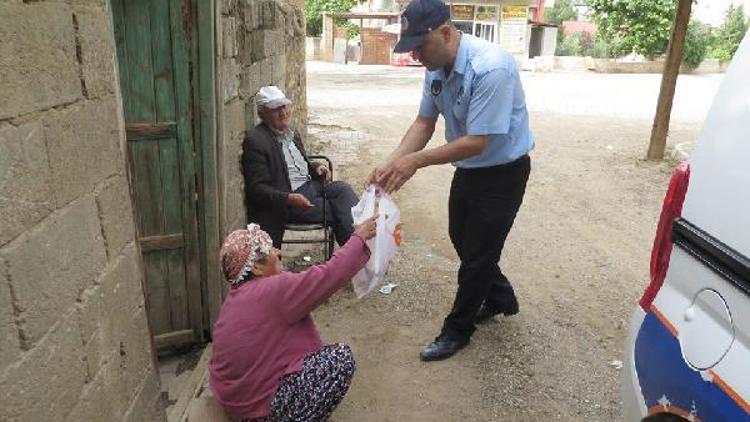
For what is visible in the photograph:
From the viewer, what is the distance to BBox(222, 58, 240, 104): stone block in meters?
3.42

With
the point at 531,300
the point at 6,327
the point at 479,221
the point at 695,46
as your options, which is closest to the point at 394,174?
the point at 479,221

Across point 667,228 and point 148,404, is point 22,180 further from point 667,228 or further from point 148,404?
point 667,228

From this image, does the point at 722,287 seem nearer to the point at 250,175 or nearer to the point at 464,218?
the point at 464,218

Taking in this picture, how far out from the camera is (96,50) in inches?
73.5

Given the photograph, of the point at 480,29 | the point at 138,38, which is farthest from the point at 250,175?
the point at 480,29

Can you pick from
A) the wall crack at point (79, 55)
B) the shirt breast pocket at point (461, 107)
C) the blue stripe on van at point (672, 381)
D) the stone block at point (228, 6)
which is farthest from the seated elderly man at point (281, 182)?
the blue stripe on van at point (672, 381)

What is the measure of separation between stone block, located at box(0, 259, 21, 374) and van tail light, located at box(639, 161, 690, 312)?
178 centimetres

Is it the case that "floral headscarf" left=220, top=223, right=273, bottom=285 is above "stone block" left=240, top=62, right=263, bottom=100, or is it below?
below

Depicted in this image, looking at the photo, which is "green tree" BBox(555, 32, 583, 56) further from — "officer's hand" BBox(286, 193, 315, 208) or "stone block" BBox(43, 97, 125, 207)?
"stone block" BBox(43, 97, 125, 207)

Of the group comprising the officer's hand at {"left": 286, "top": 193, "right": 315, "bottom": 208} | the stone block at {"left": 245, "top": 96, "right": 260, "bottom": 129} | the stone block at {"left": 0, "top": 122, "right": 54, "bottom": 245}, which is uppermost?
the stone block at {"left": 0, "top": 122, "right": 54, "bottom": 245}

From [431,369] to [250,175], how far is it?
5.72ft

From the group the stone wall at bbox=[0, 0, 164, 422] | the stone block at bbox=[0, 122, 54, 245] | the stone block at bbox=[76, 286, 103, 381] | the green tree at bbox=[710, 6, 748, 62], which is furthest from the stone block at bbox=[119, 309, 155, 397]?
the green tree at bbox=[710, 6, 748, 62]

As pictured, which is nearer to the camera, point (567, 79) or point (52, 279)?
point (52, 279)

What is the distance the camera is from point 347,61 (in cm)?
3141
